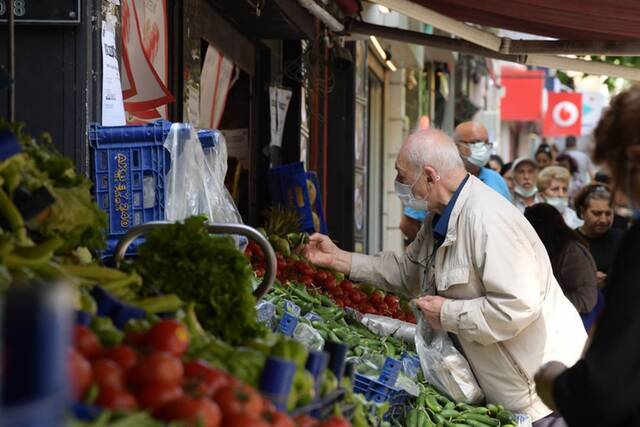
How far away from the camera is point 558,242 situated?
730 cm

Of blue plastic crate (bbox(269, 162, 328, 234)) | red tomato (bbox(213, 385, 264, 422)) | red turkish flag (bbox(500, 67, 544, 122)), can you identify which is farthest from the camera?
red turkish flag (bbox(500, 67, 544, 122))

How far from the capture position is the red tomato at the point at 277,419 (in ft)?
7.98

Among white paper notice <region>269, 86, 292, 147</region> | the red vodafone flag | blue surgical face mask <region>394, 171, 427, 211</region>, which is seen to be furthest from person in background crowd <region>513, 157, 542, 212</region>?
the red vodafone flag

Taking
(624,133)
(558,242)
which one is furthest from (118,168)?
(558,242)

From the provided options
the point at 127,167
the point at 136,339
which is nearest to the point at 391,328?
the point at 127,167

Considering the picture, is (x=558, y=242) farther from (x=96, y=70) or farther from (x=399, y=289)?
(x=96, y=70)

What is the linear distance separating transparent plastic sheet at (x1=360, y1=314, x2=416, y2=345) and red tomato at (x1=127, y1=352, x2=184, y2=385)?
3.97 meters

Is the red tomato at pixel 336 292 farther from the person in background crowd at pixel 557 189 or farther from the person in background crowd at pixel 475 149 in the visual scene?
the person in background crowd at pixel 557 189

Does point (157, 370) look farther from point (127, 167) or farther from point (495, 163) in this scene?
point (495, 163)

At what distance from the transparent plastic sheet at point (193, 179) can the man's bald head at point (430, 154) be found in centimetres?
103

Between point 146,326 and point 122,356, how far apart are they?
384mm

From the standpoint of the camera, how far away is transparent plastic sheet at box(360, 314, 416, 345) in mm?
6367

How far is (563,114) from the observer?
3431cm

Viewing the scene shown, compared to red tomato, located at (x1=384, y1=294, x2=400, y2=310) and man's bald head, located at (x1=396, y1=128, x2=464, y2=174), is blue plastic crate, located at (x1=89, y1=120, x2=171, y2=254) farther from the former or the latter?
red tomato, located at (x1=384, y1=294, x2=400, y2=310)
